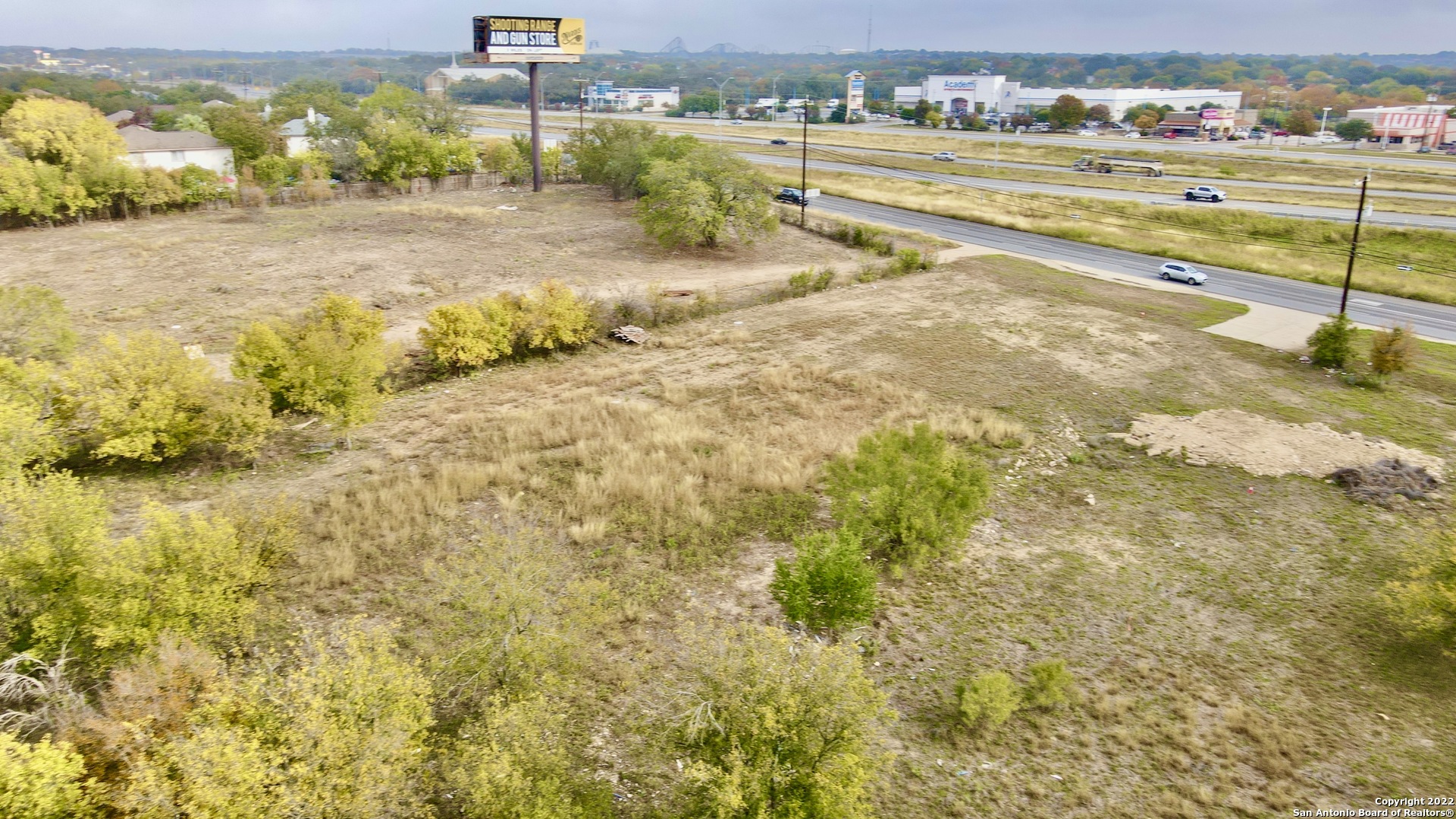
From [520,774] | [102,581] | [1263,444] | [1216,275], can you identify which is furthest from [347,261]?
[1216,275]

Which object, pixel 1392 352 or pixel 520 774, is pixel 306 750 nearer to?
pixel 520 774

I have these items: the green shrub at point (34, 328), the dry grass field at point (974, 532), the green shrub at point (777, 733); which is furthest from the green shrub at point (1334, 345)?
the green shrub at point (34, 328)

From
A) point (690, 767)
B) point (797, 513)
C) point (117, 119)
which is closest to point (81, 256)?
point (797, 513)

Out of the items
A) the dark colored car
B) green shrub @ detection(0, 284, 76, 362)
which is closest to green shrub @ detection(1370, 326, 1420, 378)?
the dark colored car

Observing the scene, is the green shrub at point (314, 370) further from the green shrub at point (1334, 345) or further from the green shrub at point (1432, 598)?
the green shrub at point (1334, 345)

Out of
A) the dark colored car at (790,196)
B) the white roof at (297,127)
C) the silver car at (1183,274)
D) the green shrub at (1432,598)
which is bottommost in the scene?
the green shrub at (1432,598)

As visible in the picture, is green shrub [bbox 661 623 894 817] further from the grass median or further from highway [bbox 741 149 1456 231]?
highway [bbox 741 149 1456 231]
